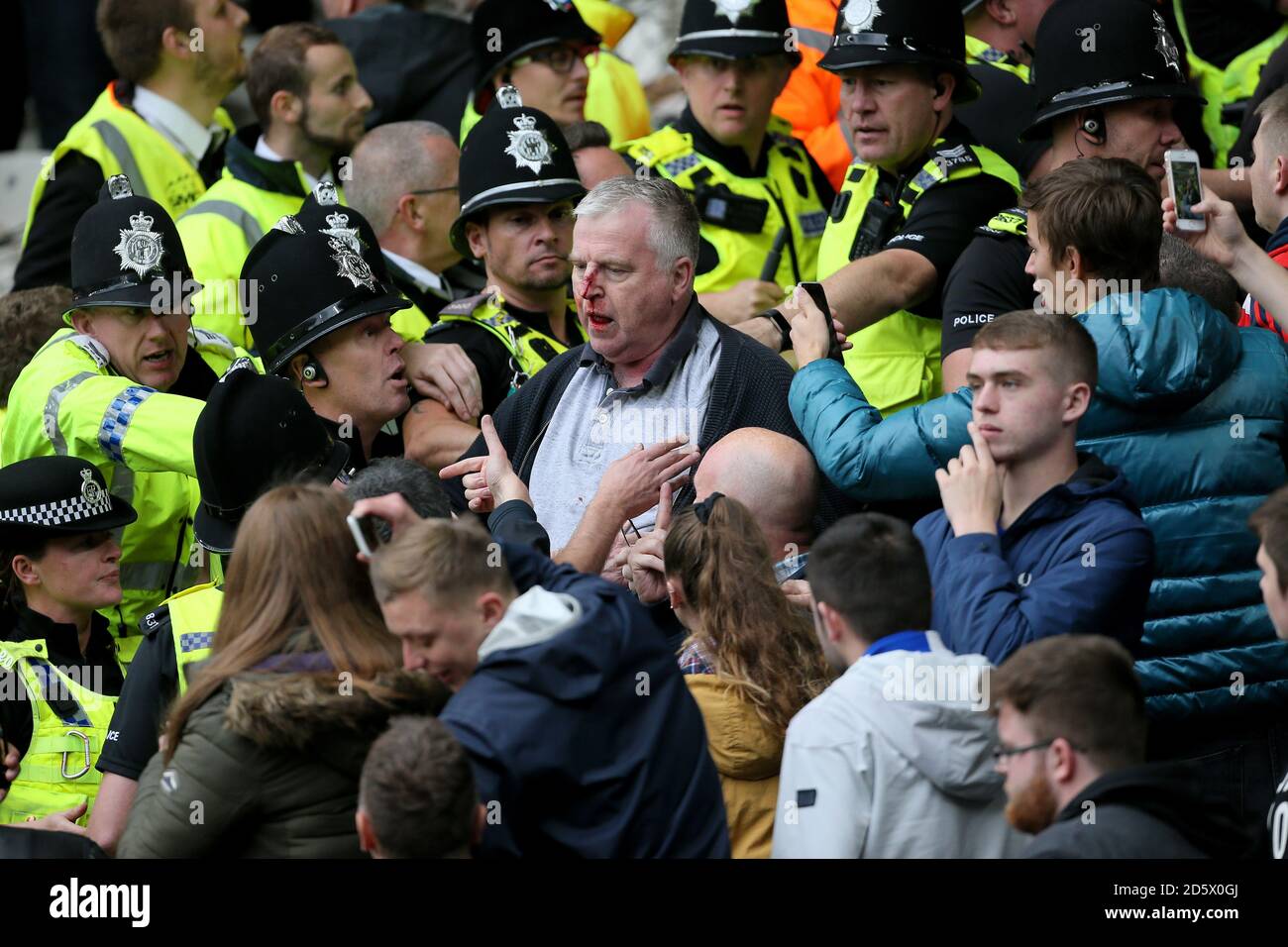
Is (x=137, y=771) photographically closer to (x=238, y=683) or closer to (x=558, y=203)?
(x=238, y=683)

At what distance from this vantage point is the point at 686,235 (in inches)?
217

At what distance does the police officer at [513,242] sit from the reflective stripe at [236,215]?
3.51ft

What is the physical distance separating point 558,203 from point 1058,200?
210 centimetres

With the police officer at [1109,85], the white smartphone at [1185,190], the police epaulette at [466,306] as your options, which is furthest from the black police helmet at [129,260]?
the white smartphone at [1185,190]

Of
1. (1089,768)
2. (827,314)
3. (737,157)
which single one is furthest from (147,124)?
(1089,768)

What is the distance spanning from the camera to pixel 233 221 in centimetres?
716

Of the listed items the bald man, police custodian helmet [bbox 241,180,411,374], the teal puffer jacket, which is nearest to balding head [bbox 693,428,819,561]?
the bald man

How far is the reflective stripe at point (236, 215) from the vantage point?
7.16 m

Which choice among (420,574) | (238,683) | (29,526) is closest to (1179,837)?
(420,574)

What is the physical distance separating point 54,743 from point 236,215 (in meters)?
2.68

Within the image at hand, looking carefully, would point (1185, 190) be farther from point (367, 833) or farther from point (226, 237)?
point (226, 237)

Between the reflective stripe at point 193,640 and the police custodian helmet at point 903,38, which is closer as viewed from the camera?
the reflective stripe at point 193,640

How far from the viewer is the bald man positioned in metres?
4.90

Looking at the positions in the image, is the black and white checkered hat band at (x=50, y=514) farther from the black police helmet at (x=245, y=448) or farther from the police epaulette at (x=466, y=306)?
the police epaulette at (x=466, y=306)
